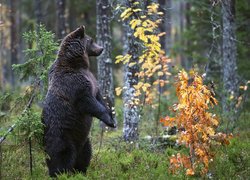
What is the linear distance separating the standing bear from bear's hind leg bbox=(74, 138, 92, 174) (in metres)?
0.18

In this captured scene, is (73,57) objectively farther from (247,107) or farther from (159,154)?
(247,107)

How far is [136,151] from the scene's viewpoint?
29.5 feet

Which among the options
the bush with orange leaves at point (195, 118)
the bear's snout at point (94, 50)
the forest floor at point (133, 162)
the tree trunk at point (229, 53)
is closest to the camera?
the bush with orange leaves at point (195, 118)

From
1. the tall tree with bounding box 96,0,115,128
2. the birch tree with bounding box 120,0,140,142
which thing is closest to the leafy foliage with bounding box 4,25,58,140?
the birch tree with bounding box 120,0,140,142

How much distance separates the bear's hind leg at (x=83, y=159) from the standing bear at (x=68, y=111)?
0.59 ft

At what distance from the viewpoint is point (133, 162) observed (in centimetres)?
842

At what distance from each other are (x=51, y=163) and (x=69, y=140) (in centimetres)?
55

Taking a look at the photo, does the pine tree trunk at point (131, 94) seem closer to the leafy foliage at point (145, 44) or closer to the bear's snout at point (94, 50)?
the leafy foliage at point (145, 44)

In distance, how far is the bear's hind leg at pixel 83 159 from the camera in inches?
313

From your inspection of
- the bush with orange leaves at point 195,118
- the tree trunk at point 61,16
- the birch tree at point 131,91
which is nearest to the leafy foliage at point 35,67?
the birch tree at point 131,91

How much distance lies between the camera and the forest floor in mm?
7531

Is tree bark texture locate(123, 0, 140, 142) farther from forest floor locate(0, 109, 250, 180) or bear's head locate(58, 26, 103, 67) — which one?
bear's head locate(58, 26, 103, 67)

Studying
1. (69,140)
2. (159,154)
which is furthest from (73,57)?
(159,154)

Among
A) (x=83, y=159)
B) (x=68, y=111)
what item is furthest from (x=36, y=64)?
(x=83, y=159)
